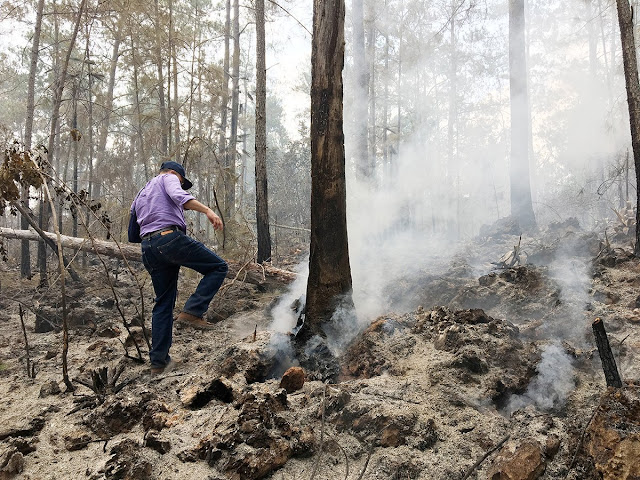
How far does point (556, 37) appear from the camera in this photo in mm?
25250

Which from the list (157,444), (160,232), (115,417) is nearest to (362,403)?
(157,444)

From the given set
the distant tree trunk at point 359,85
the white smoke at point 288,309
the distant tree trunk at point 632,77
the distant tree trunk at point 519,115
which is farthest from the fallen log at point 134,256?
the distant tree trunk at point 359,85

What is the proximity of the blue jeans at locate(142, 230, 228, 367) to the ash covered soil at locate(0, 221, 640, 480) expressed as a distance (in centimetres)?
25

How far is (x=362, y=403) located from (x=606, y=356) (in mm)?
1289

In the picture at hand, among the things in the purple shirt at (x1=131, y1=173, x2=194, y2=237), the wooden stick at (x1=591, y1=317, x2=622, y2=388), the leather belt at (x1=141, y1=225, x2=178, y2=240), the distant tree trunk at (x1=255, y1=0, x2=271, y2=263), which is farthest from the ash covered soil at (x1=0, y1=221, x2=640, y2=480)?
the distant tree trunk at (x1=255, y1=0, x2=271, y2=263)

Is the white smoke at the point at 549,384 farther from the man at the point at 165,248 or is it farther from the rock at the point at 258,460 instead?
the man at the point at 165,248

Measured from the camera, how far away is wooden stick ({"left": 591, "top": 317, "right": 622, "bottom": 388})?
6.53 ft

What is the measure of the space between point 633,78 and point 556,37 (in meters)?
25.0

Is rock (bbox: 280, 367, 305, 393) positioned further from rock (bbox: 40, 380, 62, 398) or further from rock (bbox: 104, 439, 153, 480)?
rock (bbox: 40, 380, 62, 398)

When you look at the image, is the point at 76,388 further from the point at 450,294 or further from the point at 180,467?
the point at 450,294

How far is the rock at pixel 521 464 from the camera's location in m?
1.73

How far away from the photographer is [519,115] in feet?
36.4

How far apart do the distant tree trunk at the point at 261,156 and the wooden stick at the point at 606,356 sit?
6.05 meters

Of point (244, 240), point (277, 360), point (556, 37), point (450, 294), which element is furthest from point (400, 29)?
point (277, 360)
